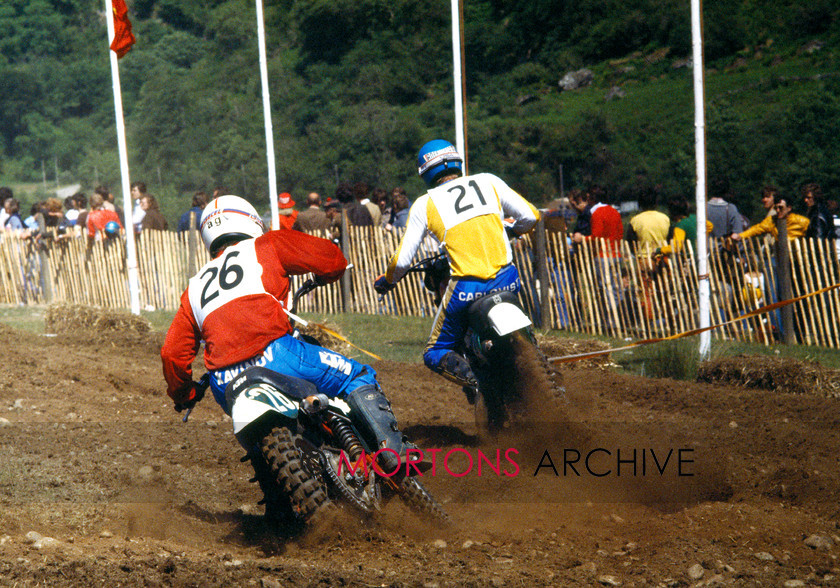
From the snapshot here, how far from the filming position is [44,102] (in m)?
69.9

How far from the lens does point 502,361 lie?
6211 mm

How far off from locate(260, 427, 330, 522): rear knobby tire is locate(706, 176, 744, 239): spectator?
8374 mm

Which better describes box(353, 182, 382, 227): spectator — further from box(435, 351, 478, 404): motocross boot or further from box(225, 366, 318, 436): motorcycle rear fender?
box(225, 366, 318, 436): motorcycle rear fender

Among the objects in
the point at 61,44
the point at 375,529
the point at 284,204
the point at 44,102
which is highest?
the point at 61,44

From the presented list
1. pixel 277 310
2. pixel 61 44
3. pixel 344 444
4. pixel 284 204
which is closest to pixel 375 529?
pixel 344 444

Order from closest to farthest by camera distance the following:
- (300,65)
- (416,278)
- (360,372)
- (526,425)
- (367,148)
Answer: (360,372) < (526,425) < (416,278) < (367,148) < (300,65)

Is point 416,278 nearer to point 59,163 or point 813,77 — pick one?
point 813,77

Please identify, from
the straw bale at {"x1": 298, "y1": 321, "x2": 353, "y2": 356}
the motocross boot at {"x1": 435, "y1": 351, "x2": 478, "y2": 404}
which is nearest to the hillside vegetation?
the straw bale at {"x1": 298, "y1": 321, "x2": 353, "y2": 356}

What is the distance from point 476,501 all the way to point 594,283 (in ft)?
23.1

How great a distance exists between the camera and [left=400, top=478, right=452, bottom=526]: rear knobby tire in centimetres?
477

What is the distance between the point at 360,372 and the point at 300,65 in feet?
200

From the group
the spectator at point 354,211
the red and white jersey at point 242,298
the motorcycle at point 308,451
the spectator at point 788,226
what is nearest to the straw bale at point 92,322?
the spectator at point 354,211

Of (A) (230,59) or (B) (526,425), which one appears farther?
(A) (230,59)

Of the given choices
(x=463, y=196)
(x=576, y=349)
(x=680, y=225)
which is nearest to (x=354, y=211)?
(x=680, y=225)
